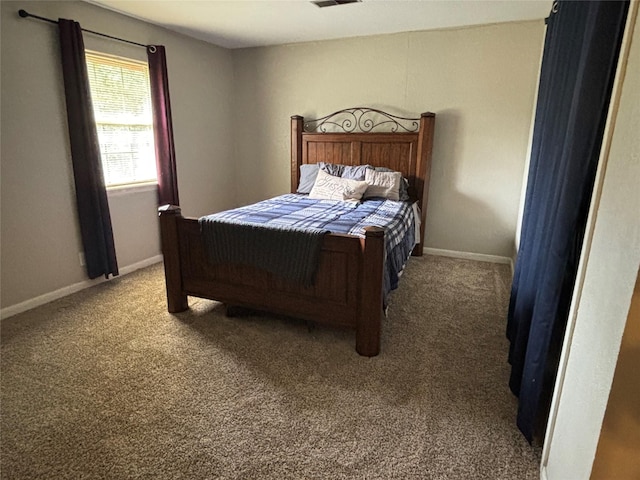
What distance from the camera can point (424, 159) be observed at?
3.86 meters

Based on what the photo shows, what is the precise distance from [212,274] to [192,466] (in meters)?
1.37

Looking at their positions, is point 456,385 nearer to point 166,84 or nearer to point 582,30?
point 582,30

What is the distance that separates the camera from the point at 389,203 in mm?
3531

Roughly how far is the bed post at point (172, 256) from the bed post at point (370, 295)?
1.35 meters

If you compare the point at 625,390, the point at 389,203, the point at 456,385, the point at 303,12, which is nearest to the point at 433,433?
the point at 456,385

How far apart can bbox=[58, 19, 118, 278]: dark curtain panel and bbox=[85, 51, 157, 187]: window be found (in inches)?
8.3

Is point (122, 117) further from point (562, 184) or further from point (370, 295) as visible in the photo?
point (562, 184)

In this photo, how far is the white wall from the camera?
2.97ft

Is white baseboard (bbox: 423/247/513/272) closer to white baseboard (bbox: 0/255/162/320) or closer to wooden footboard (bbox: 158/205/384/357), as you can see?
wooden footboard (bbox: 158/205/384/357)

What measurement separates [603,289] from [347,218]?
1.95 metres

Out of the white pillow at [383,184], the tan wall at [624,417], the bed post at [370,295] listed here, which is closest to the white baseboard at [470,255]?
the white pillow at [383,184]

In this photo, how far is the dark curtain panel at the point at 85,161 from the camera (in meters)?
2.86

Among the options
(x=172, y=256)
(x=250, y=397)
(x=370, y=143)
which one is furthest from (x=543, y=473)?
(x=370, y=143)

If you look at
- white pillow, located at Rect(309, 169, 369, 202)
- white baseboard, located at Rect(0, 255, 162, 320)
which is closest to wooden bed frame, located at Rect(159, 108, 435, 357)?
white pillow, located at Rect(309, 169, 369, 202)
